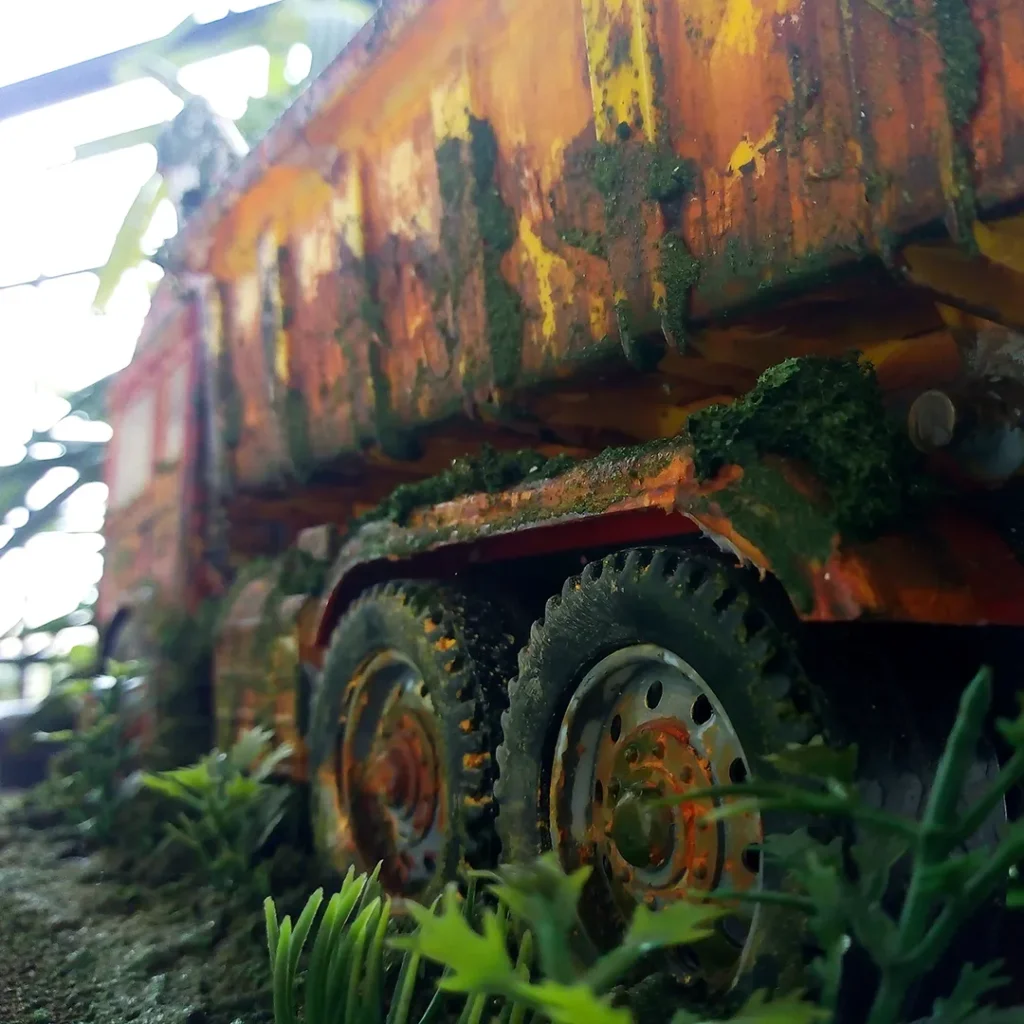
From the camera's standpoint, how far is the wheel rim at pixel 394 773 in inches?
103

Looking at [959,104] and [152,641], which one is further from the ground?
[959,104]

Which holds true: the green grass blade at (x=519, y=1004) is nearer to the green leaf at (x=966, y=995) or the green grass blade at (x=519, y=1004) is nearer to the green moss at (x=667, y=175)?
the green leaf at (x=966, y=995)

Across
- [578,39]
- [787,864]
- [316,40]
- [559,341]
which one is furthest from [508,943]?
[316,40]

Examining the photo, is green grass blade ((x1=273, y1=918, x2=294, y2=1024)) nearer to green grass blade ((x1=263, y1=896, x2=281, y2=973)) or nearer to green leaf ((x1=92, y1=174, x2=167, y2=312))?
green grass blade ((x1=263, y1=896, x2=281, y2=973))

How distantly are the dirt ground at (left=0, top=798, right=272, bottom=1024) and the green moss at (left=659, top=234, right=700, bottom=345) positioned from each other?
179cm

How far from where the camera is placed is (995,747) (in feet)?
5.51

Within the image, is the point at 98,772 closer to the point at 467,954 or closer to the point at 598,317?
the point at 598,317

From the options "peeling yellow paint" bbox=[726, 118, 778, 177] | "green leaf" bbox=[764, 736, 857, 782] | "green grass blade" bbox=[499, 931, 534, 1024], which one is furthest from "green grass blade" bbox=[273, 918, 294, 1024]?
"peeling yellow paint" bbox=[726, 118, 778, 177]

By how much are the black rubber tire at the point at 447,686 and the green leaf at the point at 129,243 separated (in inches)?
149

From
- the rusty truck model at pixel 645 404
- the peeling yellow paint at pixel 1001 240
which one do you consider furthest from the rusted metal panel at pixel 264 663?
the peeling yellow paint at pixel 1001 240

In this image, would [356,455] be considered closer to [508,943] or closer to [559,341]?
[559,341]

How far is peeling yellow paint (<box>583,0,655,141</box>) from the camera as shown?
1926mm

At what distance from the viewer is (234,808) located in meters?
3.13

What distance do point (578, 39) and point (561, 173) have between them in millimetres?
275
